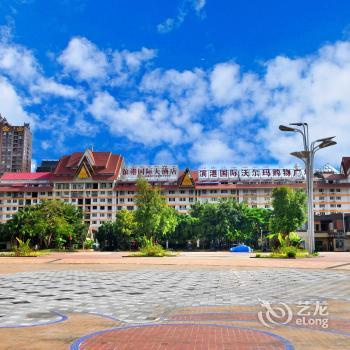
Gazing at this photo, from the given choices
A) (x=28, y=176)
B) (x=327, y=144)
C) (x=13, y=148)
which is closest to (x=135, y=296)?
(x=327, y=144)

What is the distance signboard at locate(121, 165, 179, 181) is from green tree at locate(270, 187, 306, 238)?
5136 centimetres

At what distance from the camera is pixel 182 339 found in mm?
6352

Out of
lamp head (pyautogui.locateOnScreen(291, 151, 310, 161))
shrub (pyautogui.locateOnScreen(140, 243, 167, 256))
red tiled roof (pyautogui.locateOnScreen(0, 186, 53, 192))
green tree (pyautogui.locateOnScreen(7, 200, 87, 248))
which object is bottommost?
shrub (pyautogui.locateOnScreen(140, 243, 167, 256))

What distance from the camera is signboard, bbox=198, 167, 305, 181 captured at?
90562 mm

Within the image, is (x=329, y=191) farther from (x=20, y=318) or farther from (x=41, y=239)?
(x=20, y=318)

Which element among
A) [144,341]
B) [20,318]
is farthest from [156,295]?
[144,341]

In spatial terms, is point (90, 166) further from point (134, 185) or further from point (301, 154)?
point (301, 154)

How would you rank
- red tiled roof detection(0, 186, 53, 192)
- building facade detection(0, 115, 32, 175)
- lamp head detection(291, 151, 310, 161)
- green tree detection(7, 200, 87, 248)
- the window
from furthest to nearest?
building facade detection(0, 115, 32, 175), red tiled roof detection(0, 186, 53, 192), the window, green tree detection(7, 200, 87, 248), lamp head detection(291, 151, 310, 161)

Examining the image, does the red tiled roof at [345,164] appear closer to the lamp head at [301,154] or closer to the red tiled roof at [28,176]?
the lamp head at [301,154]

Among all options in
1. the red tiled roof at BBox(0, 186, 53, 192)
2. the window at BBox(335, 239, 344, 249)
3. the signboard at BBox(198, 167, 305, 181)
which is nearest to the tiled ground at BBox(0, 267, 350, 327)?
the window at BBox(335, 239, 344, 249)

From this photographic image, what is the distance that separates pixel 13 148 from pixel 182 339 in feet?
484

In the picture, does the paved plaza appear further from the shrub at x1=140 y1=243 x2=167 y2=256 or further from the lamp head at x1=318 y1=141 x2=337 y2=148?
the shrub at x1=140 y1=243 x2=167 y2=256

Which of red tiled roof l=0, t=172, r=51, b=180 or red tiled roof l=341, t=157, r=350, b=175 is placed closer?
red tiled roof l=341, t=157, r=350, b=175

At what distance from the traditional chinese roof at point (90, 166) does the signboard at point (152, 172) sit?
358cm
